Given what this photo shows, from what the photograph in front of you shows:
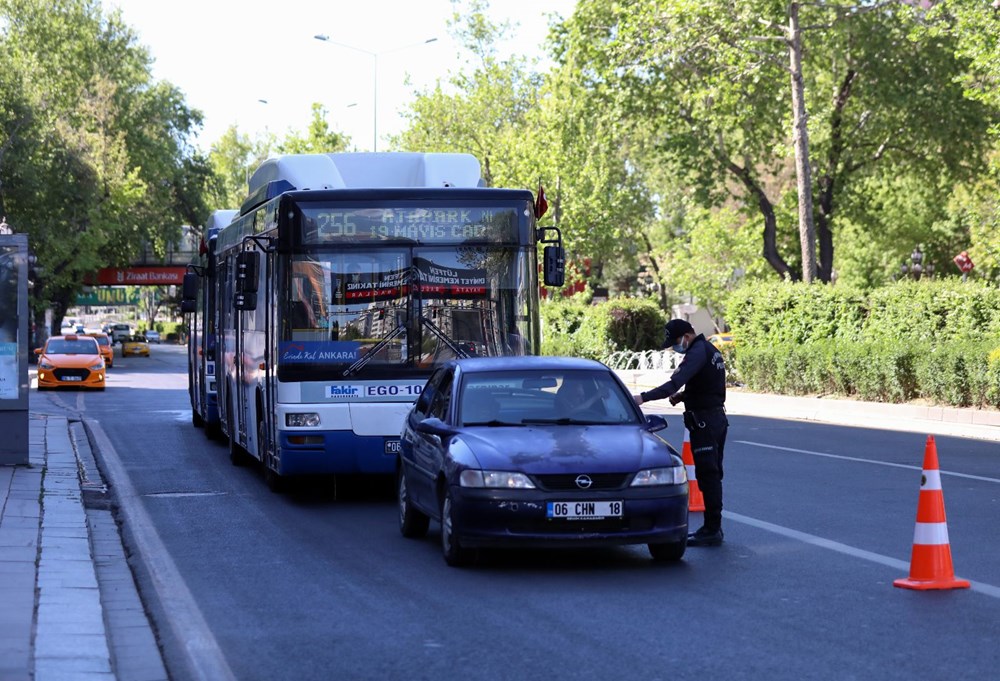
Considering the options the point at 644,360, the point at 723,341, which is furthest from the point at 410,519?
the point at 723,341

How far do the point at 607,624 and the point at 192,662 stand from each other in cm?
217

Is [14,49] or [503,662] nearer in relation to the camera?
[503,662]

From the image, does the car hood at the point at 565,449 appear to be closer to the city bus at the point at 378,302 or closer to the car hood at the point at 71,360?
the city bus at the point at 378,302

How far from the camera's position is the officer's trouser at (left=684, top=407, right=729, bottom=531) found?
11375mm

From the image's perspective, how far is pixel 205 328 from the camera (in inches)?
931

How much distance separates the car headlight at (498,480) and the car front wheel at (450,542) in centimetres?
23

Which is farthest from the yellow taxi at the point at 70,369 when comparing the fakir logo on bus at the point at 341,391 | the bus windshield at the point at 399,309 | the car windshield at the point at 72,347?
the fakir logo on bus at the point at 341,391

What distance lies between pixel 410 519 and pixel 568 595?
2973 mm

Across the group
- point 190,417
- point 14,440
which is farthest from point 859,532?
point 190,417

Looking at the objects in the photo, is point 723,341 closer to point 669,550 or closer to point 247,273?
point 247,273

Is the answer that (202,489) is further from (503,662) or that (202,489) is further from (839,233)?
(839,233)

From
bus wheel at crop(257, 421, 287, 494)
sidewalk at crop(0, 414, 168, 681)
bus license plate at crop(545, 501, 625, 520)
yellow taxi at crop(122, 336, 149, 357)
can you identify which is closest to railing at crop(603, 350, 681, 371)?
bus wheel at crop(257, 421, 287, 494)

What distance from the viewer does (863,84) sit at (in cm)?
4406

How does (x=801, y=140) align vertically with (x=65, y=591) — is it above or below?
above
